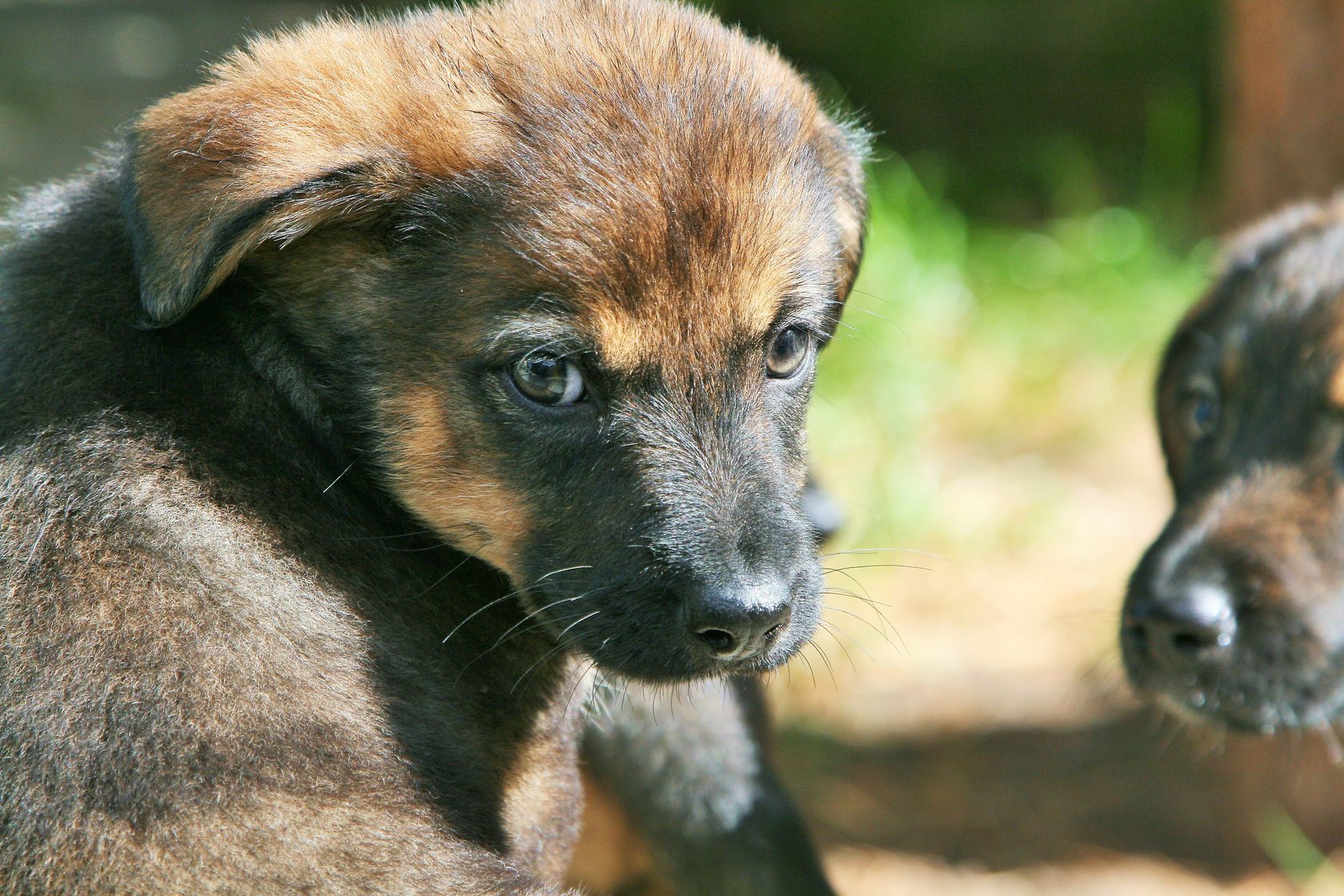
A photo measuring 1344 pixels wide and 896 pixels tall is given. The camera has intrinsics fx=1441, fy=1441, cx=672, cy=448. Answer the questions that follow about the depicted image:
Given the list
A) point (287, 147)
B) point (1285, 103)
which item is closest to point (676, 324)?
point (287, 147)

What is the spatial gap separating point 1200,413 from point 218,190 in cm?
306

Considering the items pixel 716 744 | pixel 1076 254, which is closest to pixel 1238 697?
pixel 716 744

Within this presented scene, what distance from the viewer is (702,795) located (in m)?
3.24

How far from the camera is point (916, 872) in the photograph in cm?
500

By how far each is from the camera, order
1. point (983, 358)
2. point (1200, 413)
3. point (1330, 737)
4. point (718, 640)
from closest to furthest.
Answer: point (718, 640), point (1330, 737), point (1200, 413), point (983, 358)

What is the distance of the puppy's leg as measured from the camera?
3221 mm

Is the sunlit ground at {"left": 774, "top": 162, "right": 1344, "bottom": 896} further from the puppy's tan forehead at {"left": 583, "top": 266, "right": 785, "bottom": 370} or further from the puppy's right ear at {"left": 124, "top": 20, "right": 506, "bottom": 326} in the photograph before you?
the puppy's right ear at {"left": 124, "top": 20, "right": 506, "bottom": 326}

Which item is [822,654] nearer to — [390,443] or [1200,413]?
[390,443]

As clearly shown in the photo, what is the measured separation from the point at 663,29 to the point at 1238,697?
7.29 ft

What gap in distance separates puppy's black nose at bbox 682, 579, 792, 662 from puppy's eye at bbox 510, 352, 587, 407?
0.41m

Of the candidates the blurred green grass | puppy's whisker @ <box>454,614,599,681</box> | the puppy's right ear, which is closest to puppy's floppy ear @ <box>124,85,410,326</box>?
the puppy's right ear

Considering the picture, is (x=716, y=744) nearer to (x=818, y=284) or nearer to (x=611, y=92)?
(x=818, y=284)

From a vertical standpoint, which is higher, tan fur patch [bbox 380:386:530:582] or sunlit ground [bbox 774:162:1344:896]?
tan fur patch [bbox 380:386:530:582]

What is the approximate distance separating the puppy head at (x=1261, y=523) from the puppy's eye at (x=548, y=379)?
1894 mm
